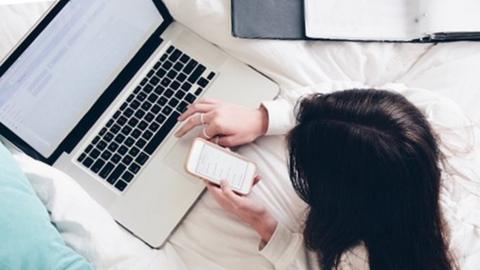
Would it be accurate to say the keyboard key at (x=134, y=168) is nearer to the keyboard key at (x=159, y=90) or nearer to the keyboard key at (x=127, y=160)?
the keyboard key at (x=127, y=160)

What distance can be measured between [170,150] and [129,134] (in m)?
0.07

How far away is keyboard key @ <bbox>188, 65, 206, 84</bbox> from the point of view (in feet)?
2.93

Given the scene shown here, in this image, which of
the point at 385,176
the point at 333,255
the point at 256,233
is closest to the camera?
the point at 385,176

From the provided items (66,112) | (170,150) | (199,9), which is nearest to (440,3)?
(199,9)

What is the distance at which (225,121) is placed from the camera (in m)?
0.84

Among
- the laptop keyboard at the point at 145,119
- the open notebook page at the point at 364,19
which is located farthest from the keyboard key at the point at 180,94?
the open notebook page at the point at 364,19

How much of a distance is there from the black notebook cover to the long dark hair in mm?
217

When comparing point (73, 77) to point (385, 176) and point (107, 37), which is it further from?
point (385, 176)

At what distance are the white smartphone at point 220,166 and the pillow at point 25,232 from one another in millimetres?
197

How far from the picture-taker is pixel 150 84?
0.89 meters

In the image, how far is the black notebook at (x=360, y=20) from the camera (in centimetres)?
90

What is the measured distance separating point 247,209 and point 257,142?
119mm

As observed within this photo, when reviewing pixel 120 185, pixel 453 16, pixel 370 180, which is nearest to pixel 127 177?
pixel 120 185

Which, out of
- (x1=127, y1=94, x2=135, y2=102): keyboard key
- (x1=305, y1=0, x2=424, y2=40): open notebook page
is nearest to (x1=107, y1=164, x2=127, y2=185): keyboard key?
(x1=127, y1=94, x2=135, y2=102): keyboard key
